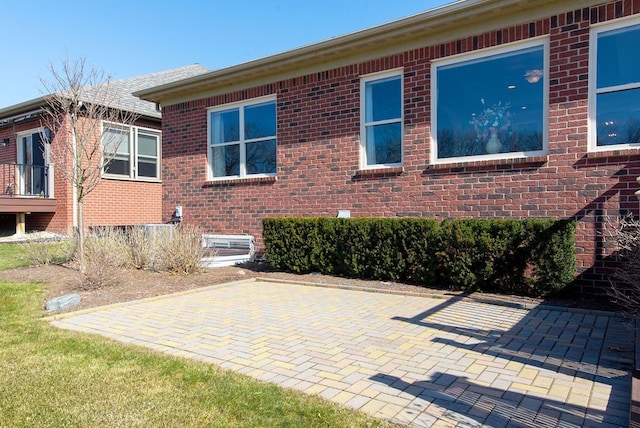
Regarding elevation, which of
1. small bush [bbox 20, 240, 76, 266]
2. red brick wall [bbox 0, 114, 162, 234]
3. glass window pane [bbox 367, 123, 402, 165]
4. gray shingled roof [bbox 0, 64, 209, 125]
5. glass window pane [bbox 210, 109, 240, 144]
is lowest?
small bush [bbox 20, 240, 76, 266]

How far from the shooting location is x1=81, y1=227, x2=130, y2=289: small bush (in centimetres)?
675

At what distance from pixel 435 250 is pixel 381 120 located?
9.35 feet

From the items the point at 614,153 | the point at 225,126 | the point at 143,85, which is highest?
the point at 143,85

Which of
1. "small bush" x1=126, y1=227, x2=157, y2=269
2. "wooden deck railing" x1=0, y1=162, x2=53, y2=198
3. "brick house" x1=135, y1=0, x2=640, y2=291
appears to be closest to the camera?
"brick house" x1=135, y1=0, x2=640, y2=291

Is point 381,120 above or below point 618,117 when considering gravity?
above

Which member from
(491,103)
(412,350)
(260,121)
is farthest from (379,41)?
(412,350)

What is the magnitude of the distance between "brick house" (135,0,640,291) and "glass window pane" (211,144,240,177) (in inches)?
1.2

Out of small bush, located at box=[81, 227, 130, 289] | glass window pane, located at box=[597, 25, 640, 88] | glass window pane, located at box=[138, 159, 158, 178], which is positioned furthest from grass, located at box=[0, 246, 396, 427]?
glass window pane, located at box=[138, 159, 158, 178]

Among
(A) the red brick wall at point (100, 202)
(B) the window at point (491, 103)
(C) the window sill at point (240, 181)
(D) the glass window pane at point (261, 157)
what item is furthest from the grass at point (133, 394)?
(A) the red brick wall at point (100, 202)

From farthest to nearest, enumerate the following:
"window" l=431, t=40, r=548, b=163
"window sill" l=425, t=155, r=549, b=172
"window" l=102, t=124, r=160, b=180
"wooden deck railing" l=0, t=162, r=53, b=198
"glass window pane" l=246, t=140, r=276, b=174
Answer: "wooden deck railing" l=0, t=162, r=53, b=198 → "window" l=102, t=124, r=160, b=180 → "glass window pane" l=246, t=140, r=276, b=174 → "window" l=431, t=40, r=548, b=163 → "window sill" l=425, t=155, r=549, b=172

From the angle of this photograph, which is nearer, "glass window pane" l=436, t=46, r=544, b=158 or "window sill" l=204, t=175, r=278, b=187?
"glass window pane" l=436, t=46, r=544, b=158

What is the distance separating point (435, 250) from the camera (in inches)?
265

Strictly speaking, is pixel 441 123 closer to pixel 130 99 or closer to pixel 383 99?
pixel 383 99

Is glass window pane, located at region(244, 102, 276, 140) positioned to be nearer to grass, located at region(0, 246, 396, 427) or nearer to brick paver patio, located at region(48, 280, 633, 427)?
brick paver patio, located at region(48, 280, 633, 427)
